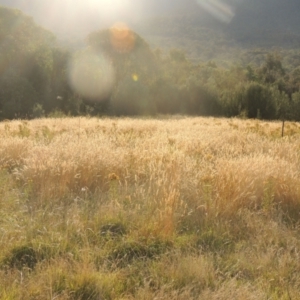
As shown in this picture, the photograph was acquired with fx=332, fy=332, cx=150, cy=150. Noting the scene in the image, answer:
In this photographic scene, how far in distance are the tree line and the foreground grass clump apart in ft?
71.5

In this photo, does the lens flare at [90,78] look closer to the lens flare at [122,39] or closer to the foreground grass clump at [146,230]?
the lens flare at [122,39]

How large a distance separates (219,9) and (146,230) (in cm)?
18563

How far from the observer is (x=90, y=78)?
1209 inches

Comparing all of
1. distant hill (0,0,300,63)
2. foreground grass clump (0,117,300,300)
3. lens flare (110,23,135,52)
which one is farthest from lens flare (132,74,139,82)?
distant hill (0,0,300,63)

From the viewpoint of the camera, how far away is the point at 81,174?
14.6 ft

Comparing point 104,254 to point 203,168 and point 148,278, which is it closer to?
point 148,278

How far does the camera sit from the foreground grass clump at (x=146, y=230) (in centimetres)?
238

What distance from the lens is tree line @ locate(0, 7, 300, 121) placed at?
27625mm

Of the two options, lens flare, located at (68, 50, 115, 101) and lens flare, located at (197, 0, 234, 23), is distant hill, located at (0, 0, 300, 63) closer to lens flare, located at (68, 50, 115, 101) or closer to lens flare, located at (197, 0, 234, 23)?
lens flare, located at (197, 0, 234, 23)

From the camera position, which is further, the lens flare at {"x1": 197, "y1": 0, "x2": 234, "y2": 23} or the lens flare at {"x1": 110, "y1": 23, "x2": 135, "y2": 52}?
the lens flare at {"x1": 197, "y1": 0, "x2": 234, "y2": 23}

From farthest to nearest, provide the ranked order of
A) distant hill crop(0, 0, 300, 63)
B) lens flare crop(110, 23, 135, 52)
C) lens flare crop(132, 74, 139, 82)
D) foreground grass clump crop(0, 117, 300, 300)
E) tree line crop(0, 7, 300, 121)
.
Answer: distant hill crop(0, 0, 300, 63), lens flare crop(110, 23, 135, 52), lens flare crop(132, 74, 139, 82), tree line crop(0, 7, 300, 121), foreground grass clump crop(0, 117, 300, 300)

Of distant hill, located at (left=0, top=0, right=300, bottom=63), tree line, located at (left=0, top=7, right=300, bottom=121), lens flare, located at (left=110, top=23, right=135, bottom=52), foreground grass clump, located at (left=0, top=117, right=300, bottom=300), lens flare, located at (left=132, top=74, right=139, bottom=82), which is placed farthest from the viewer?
distant hill, located at (left=0, top=0, right=300, bottom=63)

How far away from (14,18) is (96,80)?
865 centimetres

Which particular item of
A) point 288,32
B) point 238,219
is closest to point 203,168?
point 238,219
